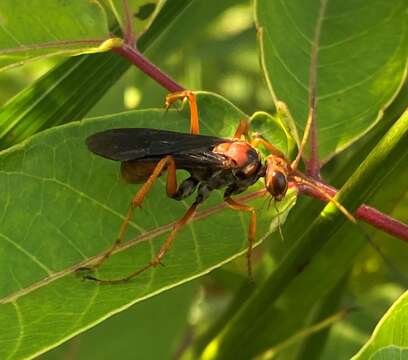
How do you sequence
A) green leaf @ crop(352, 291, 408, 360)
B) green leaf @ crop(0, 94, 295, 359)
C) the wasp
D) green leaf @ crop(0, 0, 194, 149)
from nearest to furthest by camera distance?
1. green leaf @ crop(352, 291, 408, 360)
2. green leaf @ crop(0, 94, 295, 359)
3. the wasp
4. green leaf @ crop(0, 0, 194, 149)

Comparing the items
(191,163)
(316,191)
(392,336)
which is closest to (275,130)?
(316,191)

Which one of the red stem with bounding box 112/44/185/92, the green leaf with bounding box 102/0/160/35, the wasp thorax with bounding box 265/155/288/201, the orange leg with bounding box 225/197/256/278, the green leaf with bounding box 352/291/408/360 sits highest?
the green leaf with bounding box 102/0/160/35

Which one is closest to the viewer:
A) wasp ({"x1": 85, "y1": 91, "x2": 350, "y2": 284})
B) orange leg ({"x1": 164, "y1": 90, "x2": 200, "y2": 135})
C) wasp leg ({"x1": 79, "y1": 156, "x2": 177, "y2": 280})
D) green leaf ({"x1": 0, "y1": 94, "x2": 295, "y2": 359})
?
green leaf ({"x1": 0, "y1": 94, "x2": 295, "y2": 359})

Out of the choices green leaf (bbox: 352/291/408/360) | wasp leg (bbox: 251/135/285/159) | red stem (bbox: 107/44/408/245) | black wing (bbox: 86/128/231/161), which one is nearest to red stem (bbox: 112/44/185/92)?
red stem (bbox: 107/44/408/245)

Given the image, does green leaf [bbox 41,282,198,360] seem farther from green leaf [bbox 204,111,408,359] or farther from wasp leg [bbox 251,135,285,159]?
wasp leg [bbox 251,135,285,159]

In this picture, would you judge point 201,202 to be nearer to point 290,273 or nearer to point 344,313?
point 290,273

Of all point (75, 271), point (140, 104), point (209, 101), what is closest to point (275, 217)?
point (209, 101)

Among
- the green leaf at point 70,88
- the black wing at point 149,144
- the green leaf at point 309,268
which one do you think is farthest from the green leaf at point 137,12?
the green leaf at point 309,268
